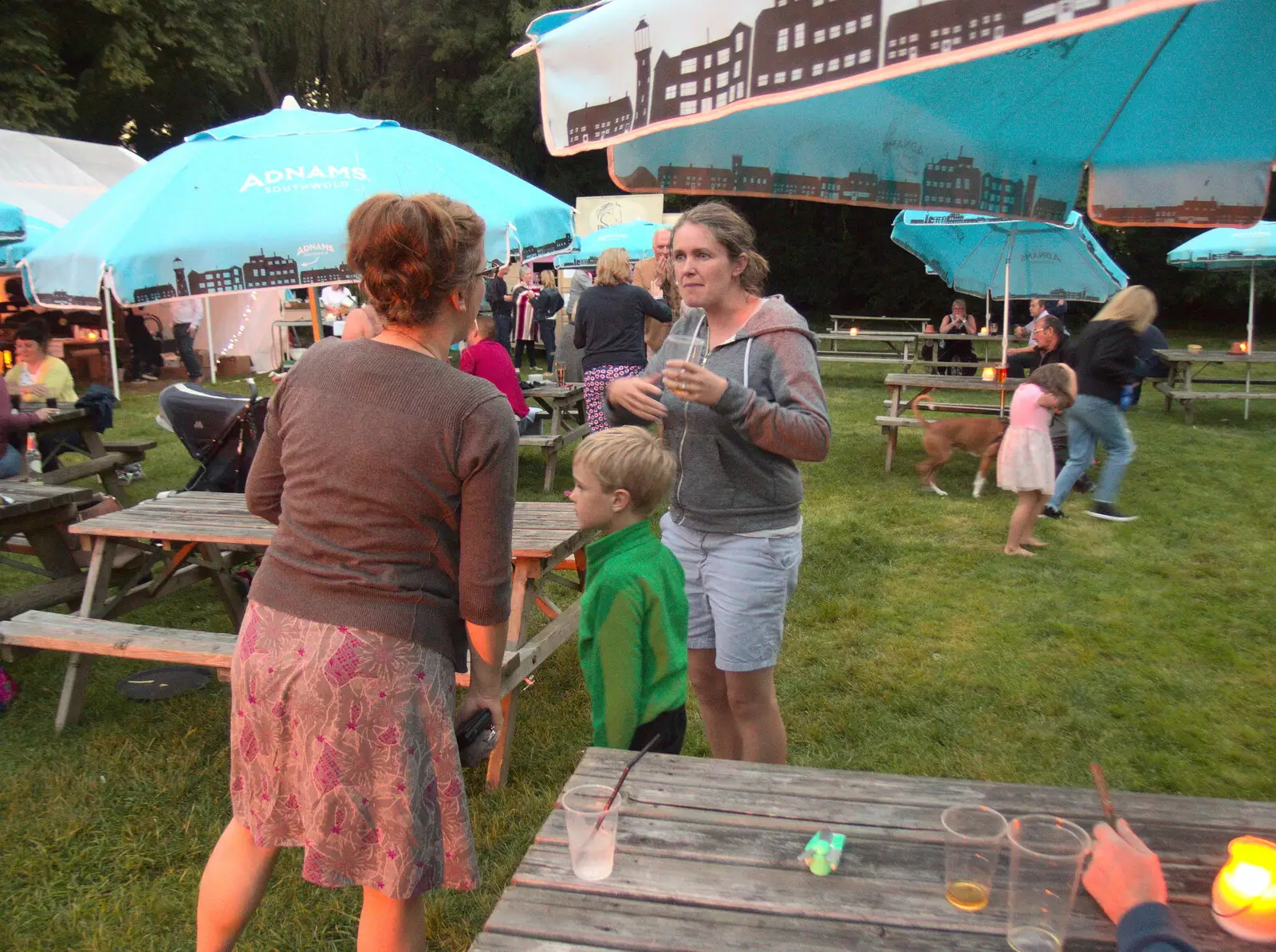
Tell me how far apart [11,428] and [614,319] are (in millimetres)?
4182

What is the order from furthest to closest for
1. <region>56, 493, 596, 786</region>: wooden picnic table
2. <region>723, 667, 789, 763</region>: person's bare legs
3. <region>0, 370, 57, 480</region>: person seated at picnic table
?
<region>0, 370, 57, 480</region>: person seated at picnic table → <region>56, 493, 596, 786</region>: wooden picnic table → <region>723, 667, 789, 763</region>: person's bare legs

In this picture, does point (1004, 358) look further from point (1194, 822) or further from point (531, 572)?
point (1194, 822)

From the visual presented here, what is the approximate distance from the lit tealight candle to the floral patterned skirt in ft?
4.50

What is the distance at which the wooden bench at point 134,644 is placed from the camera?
3.49 m

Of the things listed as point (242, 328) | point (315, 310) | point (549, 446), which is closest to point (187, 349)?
point (242, 328)

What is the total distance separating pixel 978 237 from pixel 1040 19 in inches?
427

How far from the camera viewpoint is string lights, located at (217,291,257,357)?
16.4 meters

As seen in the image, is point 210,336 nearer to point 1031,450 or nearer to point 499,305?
point 499,305

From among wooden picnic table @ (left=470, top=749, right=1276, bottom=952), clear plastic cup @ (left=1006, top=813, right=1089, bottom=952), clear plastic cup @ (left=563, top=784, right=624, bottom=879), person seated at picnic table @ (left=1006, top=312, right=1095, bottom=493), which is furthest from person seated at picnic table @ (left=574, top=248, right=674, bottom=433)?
clear plastic cup @ (left=1006, top=813, right=1089, bottom=952)

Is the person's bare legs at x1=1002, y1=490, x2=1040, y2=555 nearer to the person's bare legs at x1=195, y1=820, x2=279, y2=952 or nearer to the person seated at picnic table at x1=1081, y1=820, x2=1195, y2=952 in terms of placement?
the person seated at picnic table at x1=1081, y1=820, x2=1195, y2=952

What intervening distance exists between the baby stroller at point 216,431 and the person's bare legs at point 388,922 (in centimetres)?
383

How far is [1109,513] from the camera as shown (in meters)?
7.24

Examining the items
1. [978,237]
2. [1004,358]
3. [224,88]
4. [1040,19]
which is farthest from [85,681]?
[224,88]

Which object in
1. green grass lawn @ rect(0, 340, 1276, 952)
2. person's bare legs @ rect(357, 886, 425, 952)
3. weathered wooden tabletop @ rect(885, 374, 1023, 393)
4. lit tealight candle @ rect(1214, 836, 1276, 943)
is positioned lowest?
green grass lawn @ rect(0, 340, 1276, 952)
